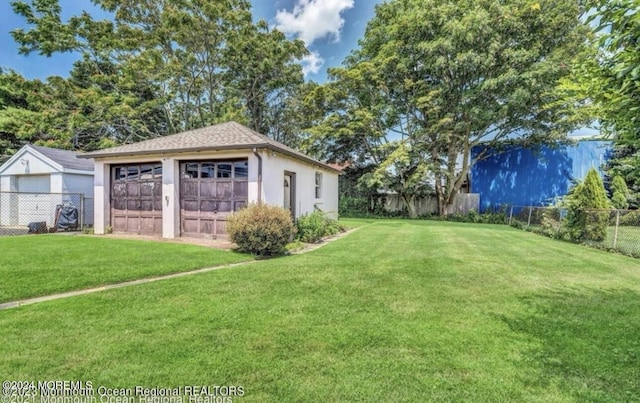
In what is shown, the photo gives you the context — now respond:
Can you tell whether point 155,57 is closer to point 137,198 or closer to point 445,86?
point 137,198

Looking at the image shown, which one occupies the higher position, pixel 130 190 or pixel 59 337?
pixel 130 190

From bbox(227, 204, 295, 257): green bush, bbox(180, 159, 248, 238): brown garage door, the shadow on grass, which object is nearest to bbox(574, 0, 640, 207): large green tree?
the shadow on grass

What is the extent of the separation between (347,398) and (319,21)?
850 inches

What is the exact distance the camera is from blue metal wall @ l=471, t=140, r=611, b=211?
19.9m

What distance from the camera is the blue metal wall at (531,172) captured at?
65.3 ft

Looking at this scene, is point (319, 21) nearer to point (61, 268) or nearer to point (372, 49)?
point (372, 49)

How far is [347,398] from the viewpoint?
245cm

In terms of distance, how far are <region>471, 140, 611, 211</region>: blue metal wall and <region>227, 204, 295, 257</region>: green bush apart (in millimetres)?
17882

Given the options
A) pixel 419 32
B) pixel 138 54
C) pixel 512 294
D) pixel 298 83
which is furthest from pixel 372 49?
pixel 512 294

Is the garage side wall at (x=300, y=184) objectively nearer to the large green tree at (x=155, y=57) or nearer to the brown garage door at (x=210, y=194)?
the brown garage door at (x=210, y=194)

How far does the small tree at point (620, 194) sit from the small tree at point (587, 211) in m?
7.15

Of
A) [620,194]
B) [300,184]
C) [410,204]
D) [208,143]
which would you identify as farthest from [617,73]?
[410,204]

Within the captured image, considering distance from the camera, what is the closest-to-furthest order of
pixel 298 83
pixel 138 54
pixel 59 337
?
pixel 59 337, pixel 138 54, pixel 298 83

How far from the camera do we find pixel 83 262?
667cm
